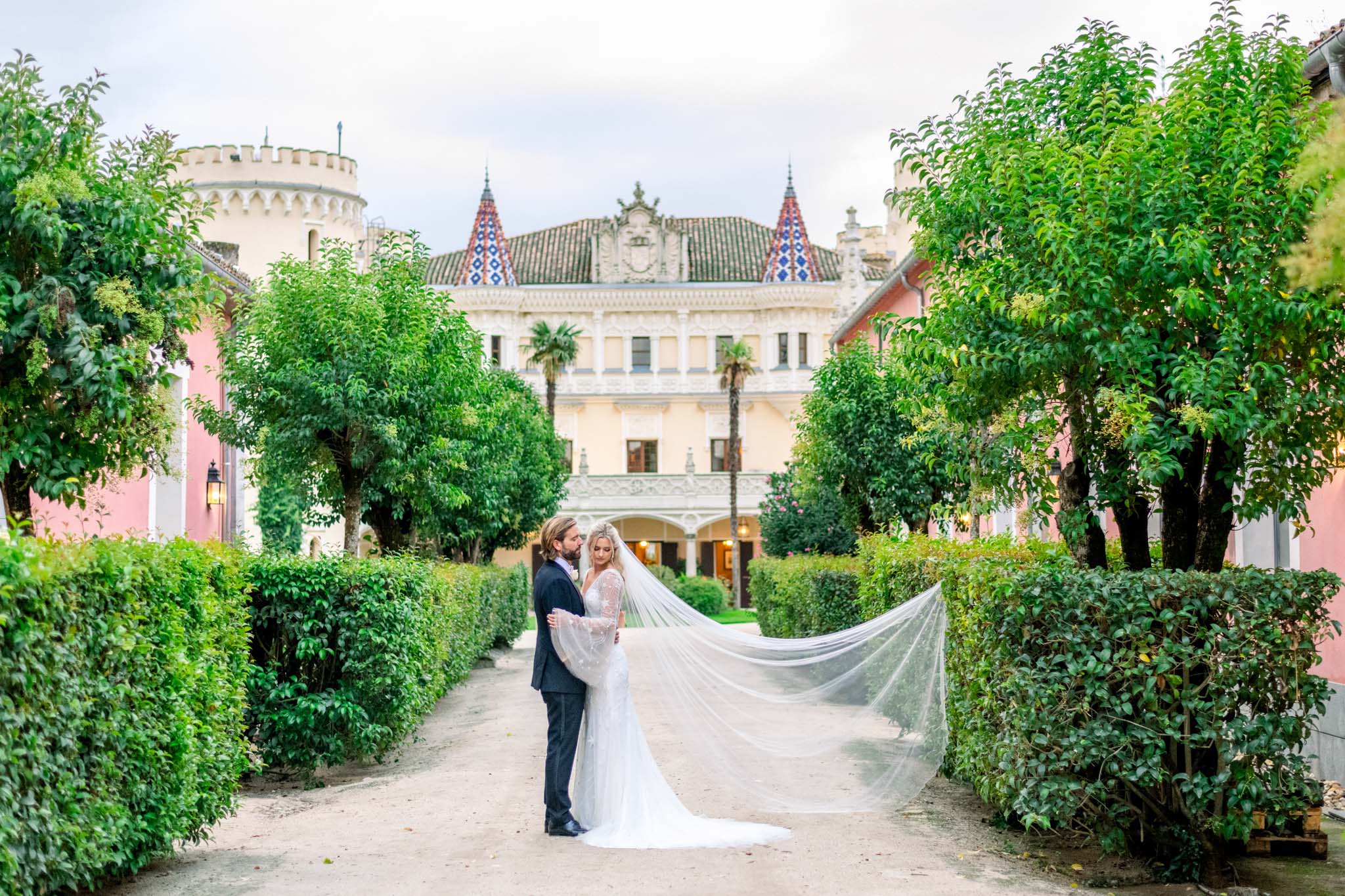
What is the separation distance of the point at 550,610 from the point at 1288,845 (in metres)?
4.71

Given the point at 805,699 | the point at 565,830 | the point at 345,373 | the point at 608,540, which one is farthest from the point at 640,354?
the point at 565,830

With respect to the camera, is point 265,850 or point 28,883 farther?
point 265,850

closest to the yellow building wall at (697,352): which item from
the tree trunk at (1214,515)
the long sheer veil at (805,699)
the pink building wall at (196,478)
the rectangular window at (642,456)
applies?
the rectangular window at (642,456)

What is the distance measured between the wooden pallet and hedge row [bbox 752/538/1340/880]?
456 mm

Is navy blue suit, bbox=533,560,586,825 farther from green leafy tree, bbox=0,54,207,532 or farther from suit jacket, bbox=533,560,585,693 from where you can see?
green leafy tree, bbox=0,54,207,532

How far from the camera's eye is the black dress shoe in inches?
344

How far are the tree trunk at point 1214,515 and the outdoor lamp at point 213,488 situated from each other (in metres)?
17.1

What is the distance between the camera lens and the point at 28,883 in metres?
5.57

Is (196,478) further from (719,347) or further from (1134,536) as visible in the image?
(719,347)

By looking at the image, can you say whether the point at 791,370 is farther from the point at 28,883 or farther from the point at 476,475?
the point at 28,883

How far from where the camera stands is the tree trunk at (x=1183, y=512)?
8727 mm

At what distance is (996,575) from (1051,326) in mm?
1552

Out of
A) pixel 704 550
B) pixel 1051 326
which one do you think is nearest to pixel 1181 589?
pixel 1051 326

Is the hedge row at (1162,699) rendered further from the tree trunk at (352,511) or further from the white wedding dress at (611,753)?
the tree trunk at (352,511)
